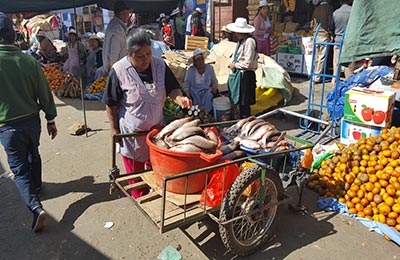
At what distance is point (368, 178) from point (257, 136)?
4.98 ft

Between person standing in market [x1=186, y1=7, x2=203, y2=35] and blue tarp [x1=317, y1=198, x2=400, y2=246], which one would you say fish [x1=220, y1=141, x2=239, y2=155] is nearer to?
blue tarp [x1=317, y1=198, x2=400, y2=246]

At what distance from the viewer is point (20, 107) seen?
3.59 metres

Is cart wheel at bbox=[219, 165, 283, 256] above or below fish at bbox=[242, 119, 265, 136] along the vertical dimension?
below

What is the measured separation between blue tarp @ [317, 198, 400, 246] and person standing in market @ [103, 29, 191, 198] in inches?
81.2

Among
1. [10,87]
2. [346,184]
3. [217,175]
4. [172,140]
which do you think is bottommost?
[346,184]

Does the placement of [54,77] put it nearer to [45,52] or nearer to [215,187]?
[45,52]

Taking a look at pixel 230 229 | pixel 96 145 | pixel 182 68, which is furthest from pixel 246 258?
pixel 182 68

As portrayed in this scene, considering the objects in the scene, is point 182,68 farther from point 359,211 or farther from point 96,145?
point 359,211

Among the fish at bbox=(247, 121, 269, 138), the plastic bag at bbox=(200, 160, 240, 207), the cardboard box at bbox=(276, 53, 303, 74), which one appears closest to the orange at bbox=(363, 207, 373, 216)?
the fish at bbox=(247, 121, 269, 138)

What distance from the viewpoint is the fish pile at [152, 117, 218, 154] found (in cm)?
288

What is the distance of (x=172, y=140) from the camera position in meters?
3.03

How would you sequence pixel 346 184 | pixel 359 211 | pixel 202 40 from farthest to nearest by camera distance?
pixel 202 40 → pixel 346 184 → pixel 359 211

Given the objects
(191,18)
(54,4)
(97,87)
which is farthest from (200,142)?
(191,18)

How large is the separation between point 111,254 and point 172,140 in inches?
52.0
